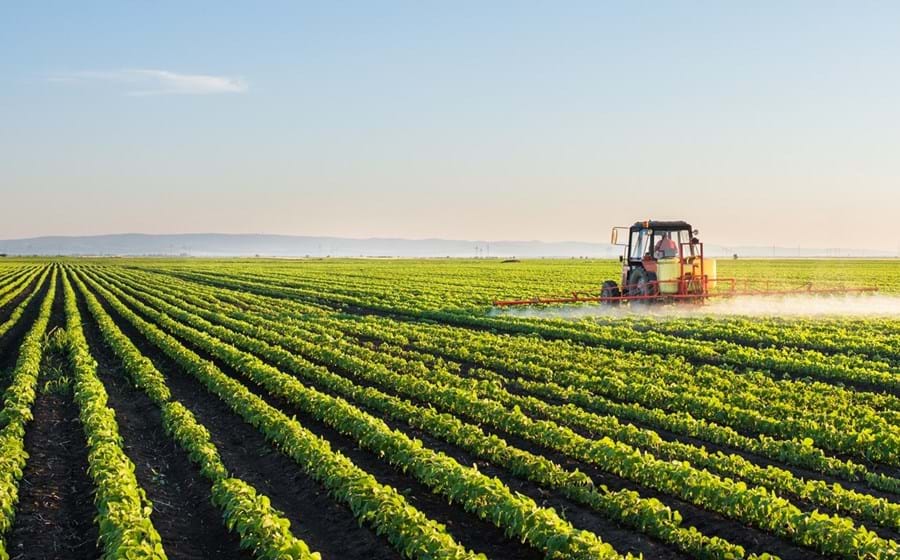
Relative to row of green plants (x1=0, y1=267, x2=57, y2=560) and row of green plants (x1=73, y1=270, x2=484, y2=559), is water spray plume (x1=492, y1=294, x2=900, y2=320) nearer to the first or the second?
row of green plants (x1=73, y1=270, x2=484, y2=559)

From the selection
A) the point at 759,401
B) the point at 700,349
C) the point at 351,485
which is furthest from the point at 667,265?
the point at 351,485

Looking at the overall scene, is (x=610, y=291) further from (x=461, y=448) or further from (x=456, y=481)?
(x=456, y=481)

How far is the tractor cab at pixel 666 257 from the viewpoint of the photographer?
25.0 m

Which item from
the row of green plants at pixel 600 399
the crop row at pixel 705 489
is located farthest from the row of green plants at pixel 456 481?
the row of green plants at pixel 600 399

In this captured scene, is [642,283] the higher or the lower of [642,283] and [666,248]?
the lower

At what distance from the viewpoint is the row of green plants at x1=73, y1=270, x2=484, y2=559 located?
6941 millimetres

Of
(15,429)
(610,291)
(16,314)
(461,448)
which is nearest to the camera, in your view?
(461,448)

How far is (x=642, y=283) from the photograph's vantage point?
25562 mm

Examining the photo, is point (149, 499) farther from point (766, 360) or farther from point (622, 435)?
point (766, 360)

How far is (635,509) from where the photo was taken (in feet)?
25.6

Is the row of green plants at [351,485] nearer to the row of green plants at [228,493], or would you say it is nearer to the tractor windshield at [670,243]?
the row of green plants at [228,493]

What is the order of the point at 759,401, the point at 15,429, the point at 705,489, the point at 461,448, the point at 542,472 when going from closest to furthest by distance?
the point at 705,489 < the point at 542,472 < the point at 461,448 < the point at 15,429 < the point at 759,401

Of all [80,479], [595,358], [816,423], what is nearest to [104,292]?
[595,358]

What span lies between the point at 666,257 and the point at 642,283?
42.0 inches
